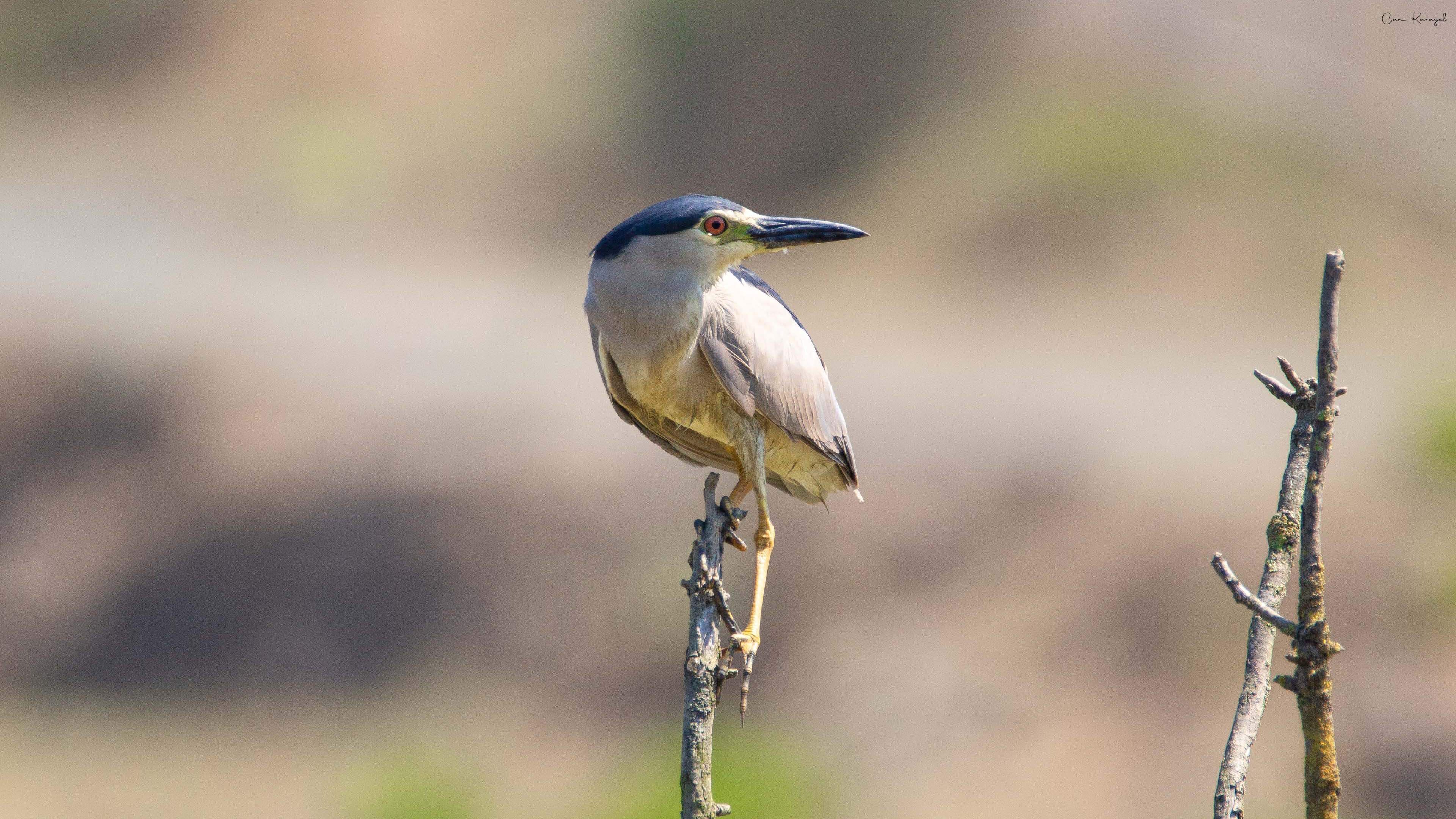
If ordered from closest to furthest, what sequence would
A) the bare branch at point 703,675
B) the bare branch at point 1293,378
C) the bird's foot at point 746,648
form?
the bare branch at point 1293,378 → the bare branch at point 703,675 → the bird's foot at point 746,648

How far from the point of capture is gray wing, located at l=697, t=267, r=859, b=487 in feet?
7.98

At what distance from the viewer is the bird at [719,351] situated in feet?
7.39

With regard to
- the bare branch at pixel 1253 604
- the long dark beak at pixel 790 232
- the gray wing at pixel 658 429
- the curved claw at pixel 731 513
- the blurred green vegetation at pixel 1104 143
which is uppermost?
the blurred green vegetation at pixel 1104 143

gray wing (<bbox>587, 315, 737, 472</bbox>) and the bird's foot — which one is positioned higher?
gray wing (<bbox>587, 315, 737, 472</bbox>)

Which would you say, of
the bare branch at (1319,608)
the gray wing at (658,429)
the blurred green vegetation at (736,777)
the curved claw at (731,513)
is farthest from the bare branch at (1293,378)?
the blurred green vegetation at (736,777)

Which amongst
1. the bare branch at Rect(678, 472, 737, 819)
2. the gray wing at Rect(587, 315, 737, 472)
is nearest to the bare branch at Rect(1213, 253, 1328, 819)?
the bare branch at Rect(678, 472, 737, 819)

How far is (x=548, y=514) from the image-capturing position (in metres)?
6.32

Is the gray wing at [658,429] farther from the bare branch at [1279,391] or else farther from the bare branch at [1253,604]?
the bare branch at [1253,604]

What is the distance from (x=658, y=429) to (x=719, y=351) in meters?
0.44

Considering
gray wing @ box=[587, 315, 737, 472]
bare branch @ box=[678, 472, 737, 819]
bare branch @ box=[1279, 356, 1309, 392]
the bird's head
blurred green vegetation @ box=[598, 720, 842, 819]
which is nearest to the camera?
bare branch @ box=[1279, 356, 1309, 392]

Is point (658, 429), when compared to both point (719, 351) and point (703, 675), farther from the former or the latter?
point (703, 675)

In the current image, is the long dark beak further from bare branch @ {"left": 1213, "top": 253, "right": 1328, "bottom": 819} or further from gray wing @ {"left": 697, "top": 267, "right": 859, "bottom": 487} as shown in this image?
bare branch @ {"left": 1213, "top": 253, "right": 1328, "bottom": 819}

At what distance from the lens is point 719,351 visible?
242 centimetres

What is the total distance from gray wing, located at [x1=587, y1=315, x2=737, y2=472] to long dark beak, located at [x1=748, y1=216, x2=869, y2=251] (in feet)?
1.64
